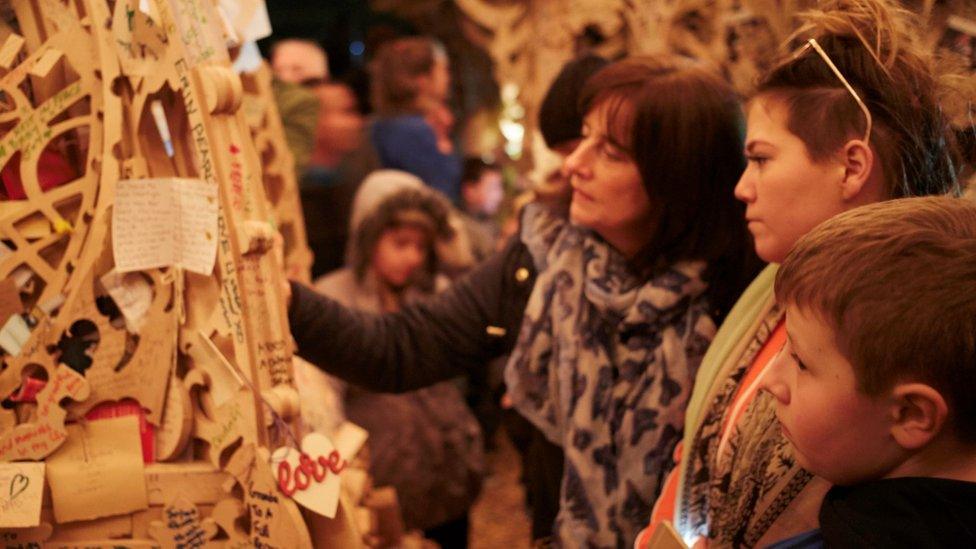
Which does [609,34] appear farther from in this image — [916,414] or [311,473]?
[916,414]

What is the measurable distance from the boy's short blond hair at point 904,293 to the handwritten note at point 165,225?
60 cm

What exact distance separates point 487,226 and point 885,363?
275 centimetres

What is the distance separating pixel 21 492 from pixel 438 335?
648 millimetres

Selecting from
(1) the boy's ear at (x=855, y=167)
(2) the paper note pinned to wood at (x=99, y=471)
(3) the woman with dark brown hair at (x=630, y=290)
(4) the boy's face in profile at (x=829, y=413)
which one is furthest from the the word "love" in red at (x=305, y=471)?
(1) the boy's ear at (x=855, y=167)

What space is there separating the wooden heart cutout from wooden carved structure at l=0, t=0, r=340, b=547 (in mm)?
15

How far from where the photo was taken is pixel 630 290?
1.36 m

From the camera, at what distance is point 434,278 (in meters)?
2.45

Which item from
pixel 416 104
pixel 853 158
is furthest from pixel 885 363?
pixel 416 104

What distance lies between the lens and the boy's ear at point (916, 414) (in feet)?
2.46

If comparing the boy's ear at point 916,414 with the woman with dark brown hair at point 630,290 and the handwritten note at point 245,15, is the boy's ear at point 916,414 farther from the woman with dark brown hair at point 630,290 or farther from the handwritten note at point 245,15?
the handwritten note at point 245,15

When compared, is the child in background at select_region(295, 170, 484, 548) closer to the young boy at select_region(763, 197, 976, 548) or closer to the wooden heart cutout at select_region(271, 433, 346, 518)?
the wooden heart cutout at select_region(271, 433, 346, 518)

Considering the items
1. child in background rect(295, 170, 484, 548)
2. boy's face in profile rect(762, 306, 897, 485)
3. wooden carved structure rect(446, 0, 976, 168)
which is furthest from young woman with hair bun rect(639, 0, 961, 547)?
wooden carved structure rect(446, 0, 976, 168)

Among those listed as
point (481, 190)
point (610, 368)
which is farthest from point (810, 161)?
point (481, 190)

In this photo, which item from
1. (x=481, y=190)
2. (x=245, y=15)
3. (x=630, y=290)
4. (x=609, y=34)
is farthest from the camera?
(x=481, y=190)
